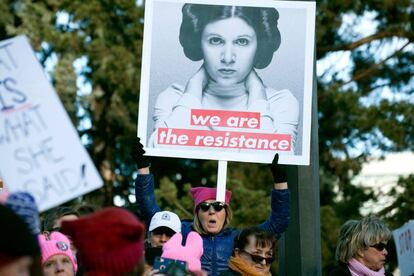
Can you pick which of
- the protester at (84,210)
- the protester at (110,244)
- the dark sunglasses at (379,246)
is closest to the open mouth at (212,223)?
the protester at (84,210)

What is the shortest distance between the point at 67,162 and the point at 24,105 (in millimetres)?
351

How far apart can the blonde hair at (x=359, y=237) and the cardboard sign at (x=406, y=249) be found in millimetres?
1337

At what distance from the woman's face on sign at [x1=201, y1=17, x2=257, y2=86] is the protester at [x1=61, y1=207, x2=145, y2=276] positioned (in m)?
3.81

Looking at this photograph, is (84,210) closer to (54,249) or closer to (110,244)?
(54,249)

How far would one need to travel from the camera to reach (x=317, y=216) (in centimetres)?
806

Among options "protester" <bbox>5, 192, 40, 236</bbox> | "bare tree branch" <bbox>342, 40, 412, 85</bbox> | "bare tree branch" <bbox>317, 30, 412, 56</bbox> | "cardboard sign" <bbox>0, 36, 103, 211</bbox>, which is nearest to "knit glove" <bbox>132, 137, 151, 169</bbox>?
"cardboard sign" <bbox>0, 36, 103, 211</bbox>

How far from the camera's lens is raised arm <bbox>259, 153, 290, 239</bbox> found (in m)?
7.09

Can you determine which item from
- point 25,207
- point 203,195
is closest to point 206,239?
point 203,195

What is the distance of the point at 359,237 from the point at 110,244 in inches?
129

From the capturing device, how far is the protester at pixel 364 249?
6.86 meters

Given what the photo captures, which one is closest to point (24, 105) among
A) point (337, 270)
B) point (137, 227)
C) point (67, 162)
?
point (67, 162)

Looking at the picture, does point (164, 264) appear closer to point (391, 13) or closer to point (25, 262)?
point (25, 262)

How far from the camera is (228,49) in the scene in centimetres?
766

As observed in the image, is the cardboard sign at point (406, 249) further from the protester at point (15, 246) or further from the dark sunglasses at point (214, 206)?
the protester at point (15, 246)
